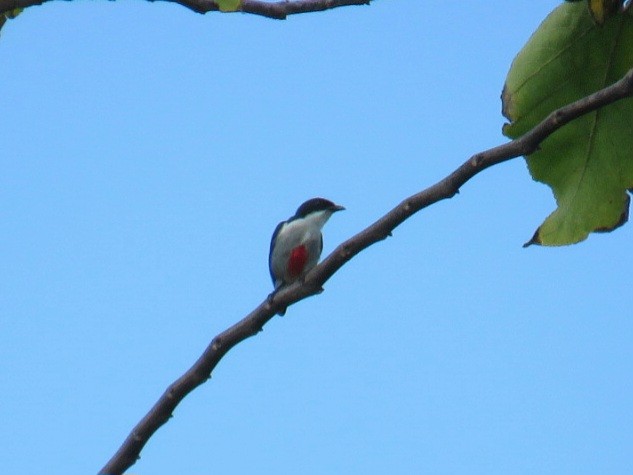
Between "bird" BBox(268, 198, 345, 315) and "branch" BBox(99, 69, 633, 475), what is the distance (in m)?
3.82

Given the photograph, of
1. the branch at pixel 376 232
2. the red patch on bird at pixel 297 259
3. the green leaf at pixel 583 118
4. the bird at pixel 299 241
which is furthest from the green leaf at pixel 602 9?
the red patch on bird at pixel 297 259

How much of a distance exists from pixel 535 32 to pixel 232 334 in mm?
730

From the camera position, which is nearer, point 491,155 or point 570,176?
point 491,155

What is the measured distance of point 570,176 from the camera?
5.61ft

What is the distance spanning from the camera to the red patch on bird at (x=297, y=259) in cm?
543

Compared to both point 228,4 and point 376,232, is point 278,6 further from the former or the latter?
point 376,232

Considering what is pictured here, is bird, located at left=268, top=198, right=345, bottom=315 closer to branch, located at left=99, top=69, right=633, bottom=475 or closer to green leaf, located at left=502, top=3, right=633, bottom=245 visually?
green leaf, located at left=502, top=3, right=633, bottom=245

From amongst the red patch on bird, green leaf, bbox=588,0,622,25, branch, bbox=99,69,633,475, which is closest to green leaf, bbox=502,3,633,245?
green leaf, bbox=588,0,622,25

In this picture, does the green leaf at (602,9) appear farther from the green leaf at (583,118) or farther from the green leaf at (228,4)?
the green leaf at (228,4)

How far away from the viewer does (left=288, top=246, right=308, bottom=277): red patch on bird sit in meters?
5.43

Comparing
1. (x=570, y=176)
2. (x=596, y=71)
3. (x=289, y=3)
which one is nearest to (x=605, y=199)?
(x=570, y=176)

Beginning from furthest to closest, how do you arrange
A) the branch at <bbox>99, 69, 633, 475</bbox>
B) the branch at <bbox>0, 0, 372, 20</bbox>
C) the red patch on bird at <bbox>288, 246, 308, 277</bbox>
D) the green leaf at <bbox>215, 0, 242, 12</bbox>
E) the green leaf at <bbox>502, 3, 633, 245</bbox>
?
the red patch on bird at <bbox>288, 246, 308, 277</bbox> < the branch at <bbox>0, 0, 372, 20</bbox> < the green leaf at <bbox>502, 3, 633, 245</bbox> < the green leaf at <bbox>215, 0, 242, 12</bbox> < the branch at <bbox>99, 69, 633, 475</bbox>

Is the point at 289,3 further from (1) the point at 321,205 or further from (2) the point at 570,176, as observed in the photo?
(1) the point at 321,205

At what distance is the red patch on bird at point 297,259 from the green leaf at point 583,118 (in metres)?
3.76
